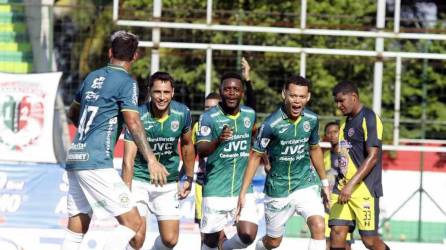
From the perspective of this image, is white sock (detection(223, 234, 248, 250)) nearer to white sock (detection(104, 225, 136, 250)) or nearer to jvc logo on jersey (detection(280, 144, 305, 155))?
jvc logo on jersey (detection(280, 144, 305, 155))

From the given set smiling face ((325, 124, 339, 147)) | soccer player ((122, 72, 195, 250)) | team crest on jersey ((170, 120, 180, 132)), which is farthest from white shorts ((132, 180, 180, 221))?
smiling face ((325, 124, 339, 147))

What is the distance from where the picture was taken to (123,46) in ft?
32.5

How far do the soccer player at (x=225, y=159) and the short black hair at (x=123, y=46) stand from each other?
2.32 m

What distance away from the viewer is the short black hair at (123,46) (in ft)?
32.4

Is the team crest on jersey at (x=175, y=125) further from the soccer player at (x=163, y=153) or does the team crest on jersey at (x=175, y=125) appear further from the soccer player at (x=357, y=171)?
the soccer player at (x=357, y=171)

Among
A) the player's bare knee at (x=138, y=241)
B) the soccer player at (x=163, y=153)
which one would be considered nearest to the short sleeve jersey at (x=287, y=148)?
the soccer player at (x=163, y=153)

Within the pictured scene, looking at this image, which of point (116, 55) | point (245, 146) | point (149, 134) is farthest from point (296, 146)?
point (116, 55)

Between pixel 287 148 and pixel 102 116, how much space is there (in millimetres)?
2890

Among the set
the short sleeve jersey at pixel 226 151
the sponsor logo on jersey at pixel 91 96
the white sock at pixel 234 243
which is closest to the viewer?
the sponsor logo on jersey at pixel 91 96

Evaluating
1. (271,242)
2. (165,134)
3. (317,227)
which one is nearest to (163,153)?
(165,134)

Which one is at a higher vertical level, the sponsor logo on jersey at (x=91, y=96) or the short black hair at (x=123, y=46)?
the short black hair at (x=123, y=46)

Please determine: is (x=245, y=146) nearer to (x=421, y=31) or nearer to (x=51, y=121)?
(x=51, y=121)

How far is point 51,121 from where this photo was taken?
669 inches

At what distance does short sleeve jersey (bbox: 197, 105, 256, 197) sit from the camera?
1221cm
